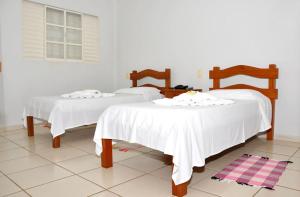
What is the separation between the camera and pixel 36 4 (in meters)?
4.71

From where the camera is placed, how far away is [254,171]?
2549 millimetres

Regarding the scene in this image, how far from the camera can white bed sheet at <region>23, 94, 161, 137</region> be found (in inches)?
134

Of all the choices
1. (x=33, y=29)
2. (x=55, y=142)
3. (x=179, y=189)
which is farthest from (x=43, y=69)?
(x=179, y=189)

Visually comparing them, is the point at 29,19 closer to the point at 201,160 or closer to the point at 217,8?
the point at 217,8

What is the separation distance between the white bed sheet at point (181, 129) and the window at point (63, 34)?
2.90 m

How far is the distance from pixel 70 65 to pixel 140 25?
65.5 inches

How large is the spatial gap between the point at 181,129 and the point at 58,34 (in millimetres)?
3957

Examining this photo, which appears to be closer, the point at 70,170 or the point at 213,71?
the point at 70,170

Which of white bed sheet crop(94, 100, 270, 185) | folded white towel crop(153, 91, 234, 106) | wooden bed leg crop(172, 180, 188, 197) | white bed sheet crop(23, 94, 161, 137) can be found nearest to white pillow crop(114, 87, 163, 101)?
white bed sheet crop(23, 94, 161, 137)

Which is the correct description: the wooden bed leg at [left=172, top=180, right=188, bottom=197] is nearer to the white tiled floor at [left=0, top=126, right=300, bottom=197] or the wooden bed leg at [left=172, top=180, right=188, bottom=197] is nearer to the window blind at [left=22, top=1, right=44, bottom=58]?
the white tiled floor at [left=0, top=126, right=300, bottom=197]

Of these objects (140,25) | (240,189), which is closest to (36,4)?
(140,25)

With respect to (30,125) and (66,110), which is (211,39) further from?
(30,125)

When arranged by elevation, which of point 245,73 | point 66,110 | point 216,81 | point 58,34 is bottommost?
point 66,110

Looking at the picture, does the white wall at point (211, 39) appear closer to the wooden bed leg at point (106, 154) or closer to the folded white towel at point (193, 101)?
the folded white towel at point (193, 101)
